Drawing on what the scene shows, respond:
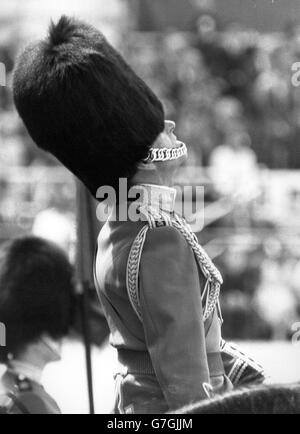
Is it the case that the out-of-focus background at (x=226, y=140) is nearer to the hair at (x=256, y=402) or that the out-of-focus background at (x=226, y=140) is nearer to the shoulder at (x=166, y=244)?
the shoulder at (x=166, y=244)

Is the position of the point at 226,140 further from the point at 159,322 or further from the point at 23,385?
the point at 159,322

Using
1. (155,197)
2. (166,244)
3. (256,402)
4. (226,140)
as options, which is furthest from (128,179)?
(226,140)

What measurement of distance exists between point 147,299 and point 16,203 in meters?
5.35

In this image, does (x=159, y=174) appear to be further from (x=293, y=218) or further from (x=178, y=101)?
(x=178, y=101)

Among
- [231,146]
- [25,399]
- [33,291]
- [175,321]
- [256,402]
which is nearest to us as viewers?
[256,402]

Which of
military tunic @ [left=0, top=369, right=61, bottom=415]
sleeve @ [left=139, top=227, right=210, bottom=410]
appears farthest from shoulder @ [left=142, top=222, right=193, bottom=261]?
military tunic @ [left=0, top=369, right=61, bottom=415]

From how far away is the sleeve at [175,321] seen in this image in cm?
129

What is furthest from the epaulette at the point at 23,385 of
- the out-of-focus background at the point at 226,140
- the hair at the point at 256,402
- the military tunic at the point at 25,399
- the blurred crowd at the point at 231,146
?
the blurred crowd at the point at 231,146

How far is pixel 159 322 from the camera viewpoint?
1314 millimetres

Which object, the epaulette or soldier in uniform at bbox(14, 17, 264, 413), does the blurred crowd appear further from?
soldier in uniform at bbox(14, 17, 264, 413)

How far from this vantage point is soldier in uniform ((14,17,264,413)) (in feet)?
4.40

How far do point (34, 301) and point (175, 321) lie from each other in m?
0.91
